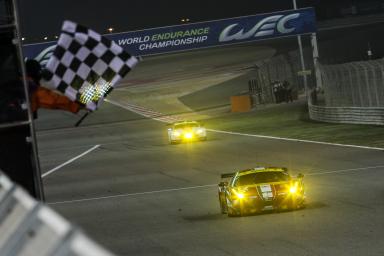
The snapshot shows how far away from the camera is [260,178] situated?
21359 millimetres

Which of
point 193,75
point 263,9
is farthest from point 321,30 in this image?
point 193,75

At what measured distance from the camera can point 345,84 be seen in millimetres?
49312

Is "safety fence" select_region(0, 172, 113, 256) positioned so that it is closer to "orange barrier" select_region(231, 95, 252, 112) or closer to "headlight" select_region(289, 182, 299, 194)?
"headlight" select_region(289, 182, 299, 194)

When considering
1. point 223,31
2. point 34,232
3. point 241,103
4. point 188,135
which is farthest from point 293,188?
point 241,103

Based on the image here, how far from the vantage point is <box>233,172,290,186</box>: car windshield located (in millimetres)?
21222

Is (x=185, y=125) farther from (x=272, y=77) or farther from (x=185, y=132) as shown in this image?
(x=272, y=77)

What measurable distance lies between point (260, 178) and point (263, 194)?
2.22 ft

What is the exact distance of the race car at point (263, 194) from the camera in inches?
818

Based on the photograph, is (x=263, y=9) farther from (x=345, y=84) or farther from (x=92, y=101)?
(x=92, y=101)

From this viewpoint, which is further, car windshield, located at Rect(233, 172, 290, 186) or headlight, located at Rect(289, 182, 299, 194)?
car windshield, located at Rect(233, 172, 290, 186)

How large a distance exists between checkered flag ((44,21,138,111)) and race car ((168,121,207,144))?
3707 centimetres

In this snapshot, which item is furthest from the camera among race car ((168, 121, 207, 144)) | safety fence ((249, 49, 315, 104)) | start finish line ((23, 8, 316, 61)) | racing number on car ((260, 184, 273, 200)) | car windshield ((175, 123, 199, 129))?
safety fence ((249, 49, 315, 104))

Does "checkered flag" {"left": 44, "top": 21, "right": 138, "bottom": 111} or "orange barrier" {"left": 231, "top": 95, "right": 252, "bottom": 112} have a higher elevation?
"checkered flag" {"left": 44, "top": 21, "right": 138, "bottom": 111}

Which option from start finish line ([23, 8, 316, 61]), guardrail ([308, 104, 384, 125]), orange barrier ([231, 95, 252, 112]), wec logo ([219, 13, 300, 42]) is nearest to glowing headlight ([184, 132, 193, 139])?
guardrail ([308, 104, 384, 125])
